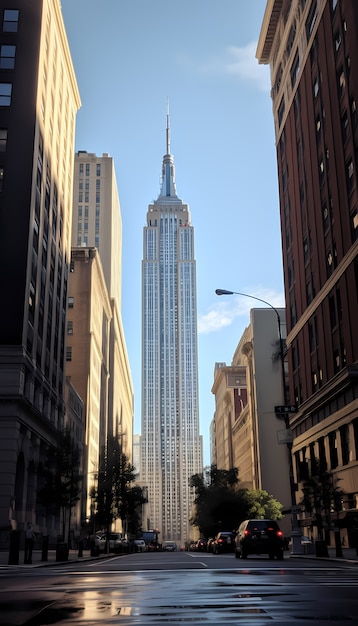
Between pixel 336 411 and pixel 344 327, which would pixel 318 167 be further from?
pixel 336 411

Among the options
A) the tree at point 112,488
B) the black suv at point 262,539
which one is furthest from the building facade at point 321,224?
the tree at point 112,488

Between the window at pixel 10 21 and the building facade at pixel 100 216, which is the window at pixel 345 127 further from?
the building facade at pixel 100 216

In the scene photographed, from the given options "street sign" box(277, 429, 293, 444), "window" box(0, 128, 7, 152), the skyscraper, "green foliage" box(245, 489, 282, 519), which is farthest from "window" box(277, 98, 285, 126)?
"green foliage" box(245, 489, 282, 519)

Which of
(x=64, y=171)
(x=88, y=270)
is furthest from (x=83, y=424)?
(x=64, y=171)

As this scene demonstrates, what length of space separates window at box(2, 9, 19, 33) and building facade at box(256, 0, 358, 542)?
26.9 m

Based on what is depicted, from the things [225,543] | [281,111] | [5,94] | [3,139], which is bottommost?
[225,543]

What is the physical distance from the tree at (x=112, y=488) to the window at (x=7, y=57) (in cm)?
3889

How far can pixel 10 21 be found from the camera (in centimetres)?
6091

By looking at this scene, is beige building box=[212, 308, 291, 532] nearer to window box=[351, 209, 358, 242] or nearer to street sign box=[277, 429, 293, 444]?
window box=[351, 209, 358, 242]

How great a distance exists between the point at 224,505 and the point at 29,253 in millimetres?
52853

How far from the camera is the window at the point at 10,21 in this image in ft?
198

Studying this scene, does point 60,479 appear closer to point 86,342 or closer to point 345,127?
point 345,127

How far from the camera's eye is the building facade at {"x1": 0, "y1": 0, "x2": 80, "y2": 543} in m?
A: 51.3

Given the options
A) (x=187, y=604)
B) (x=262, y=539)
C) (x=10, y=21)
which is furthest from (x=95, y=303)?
(x=187, y=604)
